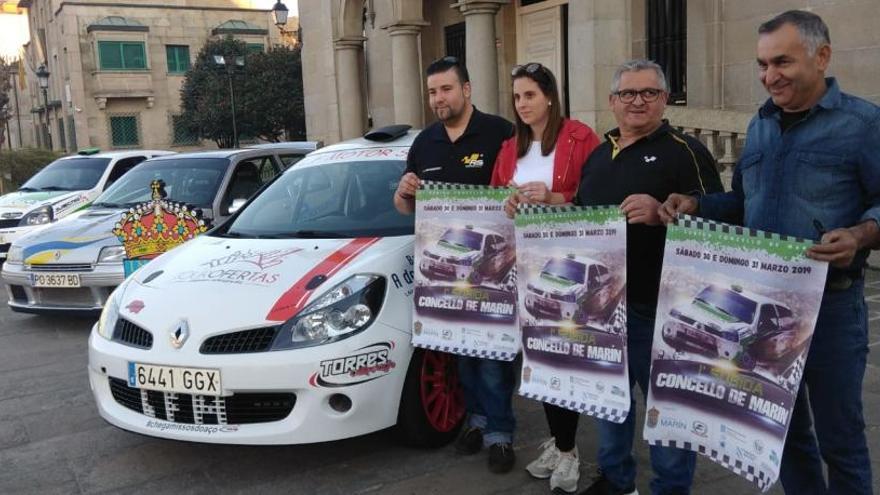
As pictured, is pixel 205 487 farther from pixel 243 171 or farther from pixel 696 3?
pixel 696 3

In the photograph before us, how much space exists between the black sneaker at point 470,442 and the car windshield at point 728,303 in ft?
5.52

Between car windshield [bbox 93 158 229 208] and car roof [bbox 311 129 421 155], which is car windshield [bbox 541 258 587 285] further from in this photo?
car windshield [bbox 93 158 229 208]

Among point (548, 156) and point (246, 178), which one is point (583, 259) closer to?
point (548, 156)

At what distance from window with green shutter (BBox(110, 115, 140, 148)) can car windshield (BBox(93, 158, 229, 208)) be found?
40.7 m

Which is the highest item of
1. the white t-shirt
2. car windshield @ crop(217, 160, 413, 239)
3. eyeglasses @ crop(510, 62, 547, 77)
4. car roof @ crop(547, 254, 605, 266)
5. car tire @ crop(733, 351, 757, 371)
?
eyeglasses @ crop(510, 62, 547, 77)

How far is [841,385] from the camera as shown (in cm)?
250

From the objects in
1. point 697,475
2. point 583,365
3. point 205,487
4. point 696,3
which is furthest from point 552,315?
point 696,3

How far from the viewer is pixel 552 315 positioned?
316 cm

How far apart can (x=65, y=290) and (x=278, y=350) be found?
448 cm

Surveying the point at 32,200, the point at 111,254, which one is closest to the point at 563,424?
the point at 111,254

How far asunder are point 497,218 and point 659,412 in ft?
3.77

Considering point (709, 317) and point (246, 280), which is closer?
point (709, 317)

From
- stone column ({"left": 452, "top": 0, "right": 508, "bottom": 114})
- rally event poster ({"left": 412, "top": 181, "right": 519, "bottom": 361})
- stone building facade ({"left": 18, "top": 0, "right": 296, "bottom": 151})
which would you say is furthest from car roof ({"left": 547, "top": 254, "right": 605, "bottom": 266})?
stone building facade ({"left": 18, "top": 0, "right": 296, "bottom": 151})

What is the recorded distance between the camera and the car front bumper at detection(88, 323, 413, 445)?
135 inches
